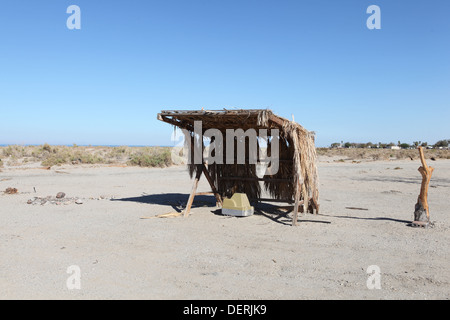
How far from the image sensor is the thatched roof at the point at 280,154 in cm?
811

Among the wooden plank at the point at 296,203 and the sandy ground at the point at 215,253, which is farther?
the wooden plank at the point at 296,203

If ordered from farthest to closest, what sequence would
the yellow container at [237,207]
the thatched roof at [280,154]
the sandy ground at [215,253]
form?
the yellow container at [237,207], the thatched roof at [280,154], the sandy ground at [215,253]

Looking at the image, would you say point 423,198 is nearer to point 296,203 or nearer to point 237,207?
point 296,203

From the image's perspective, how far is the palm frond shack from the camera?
8172 millimetres

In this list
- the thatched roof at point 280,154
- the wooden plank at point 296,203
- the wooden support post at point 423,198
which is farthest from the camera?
the thatched roof at point 280,154

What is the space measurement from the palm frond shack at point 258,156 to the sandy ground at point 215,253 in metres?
0.66

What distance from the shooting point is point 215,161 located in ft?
34.2

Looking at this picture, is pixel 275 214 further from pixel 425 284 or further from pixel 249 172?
pixel 425 284

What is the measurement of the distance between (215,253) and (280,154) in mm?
4709

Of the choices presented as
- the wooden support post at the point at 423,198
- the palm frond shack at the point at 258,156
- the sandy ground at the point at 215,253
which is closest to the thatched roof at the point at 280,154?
the palm frond shack at the point at 258,156

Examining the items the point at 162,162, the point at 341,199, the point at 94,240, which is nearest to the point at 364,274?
the point at 94,240

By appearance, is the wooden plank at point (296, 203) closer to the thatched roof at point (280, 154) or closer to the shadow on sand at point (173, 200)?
the thatched roof at point (280, 154)

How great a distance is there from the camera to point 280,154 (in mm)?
9828

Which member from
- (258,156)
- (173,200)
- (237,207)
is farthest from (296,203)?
(173,200)
